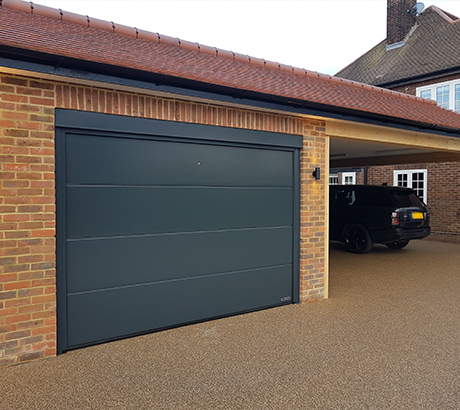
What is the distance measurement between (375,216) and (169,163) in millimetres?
Result: 7082

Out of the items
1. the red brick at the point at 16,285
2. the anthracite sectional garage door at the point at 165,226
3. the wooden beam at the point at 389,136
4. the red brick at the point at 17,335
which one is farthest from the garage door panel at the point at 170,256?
the wooden beam at the point at 389,136

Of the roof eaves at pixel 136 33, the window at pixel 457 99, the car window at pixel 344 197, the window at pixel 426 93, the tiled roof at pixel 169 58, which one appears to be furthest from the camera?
the window at pixel 426 93

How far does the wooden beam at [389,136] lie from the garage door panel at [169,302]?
8.01 ft

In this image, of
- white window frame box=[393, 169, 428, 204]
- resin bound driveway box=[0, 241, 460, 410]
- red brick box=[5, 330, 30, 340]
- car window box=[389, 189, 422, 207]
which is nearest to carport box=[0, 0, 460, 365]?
red brick box=[5, 330, 30, 340]

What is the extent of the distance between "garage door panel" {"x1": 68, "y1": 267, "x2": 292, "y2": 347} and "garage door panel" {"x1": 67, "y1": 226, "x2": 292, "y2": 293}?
0.36 ft


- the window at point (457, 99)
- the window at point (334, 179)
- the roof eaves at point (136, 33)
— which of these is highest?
the window at point (457, 99)

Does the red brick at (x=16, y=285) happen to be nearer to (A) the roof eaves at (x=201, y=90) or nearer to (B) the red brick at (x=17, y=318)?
(B) the red brick at (x=17, y=318)

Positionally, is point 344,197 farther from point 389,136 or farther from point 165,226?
point 165,226

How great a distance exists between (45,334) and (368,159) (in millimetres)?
10655

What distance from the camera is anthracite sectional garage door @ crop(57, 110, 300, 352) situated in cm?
436

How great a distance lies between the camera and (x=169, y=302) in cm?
498

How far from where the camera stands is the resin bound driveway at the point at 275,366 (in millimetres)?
3297

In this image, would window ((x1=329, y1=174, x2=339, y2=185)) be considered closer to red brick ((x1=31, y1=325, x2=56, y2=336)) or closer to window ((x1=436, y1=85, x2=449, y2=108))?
window ((x1=436, y1=85, x2=449, y2=108))

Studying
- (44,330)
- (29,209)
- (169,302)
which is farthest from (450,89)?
(44,330)
